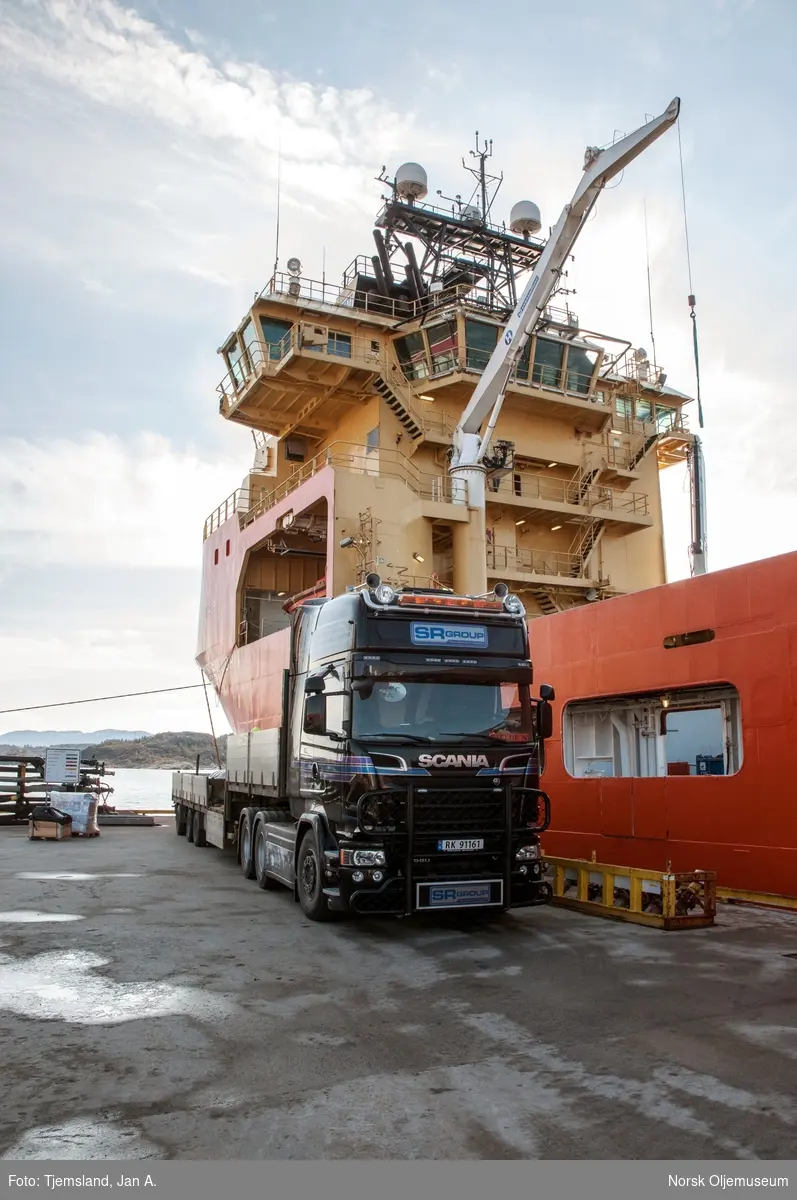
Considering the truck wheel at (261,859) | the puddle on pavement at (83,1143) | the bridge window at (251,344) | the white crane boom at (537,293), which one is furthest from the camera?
the bridge window at (251,344)

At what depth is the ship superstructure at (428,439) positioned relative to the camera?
69.5ft

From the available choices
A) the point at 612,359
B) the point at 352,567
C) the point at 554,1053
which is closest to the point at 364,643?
the point at 554,1053

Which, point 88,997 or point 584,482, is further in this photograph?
point 584,482

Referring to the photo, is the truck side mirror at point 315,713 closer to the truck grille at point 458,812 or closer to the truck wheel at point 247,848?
the truck grille at point 458,812

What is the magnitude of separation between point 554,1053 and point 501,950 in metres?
3.05

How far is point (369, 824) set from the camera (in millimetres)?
8203

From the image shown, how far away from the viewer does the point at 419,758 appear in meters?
8.47

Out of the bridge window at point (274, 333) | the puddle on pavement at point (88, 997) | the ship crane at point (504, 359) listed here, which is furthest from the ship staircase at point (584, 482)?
the puddle on pavement at point (88, 997)

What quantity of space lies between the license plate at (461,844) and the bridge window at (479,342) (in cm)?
1581

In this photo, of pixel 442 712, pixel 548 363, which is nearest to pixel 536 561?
pixel 548 363

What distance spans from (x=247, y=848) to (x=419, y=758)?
17.4ft

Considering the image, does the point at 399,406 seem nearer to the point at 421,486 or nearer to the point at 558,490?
the point at 421,486

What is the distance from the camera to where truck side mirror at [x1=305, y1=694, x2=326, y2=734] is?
9211mm

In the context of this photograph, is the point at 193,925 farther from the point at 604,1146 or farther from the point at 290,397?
the point at 290,397
